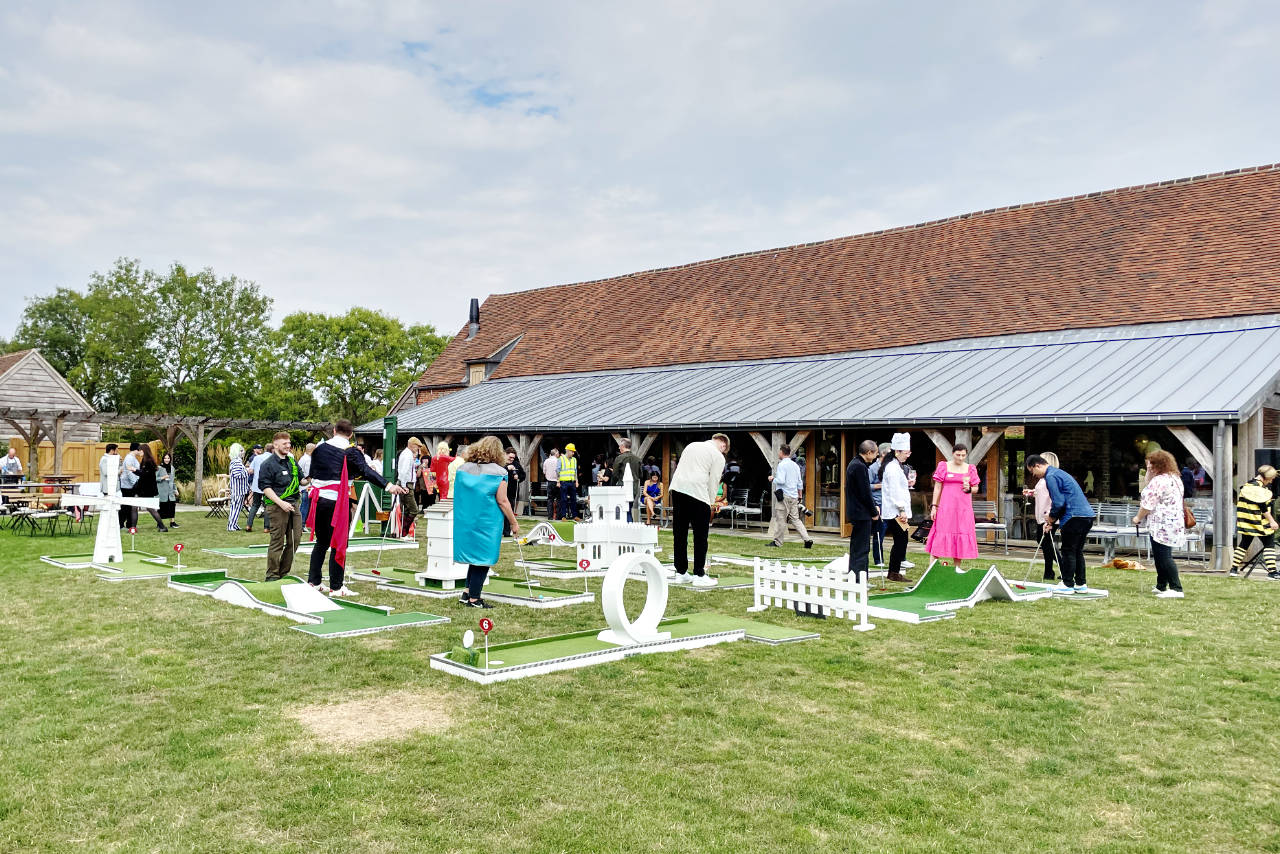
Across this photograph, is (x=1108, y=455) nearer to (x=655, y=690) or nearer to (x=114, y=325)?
(x=655, y=690)

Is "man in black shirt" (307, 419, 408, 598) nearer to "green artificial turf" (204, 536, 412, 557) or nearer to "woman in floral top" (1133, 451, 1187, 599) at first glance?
"green artificial turf" (204, 536, 412, 557)

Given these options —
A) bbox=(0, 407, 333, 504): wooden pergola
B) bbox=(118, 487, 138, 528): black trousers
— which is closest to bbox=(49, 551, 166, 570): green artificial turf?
bbox=(118, 487, 138, 528): black trousers

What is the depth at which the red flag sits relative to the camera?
8.31 meters

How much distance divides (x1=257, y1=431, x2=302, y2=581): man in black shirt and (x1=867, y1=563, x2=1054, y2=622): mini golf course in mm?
5532

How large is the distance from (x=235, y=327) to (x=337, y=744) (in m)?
50.6

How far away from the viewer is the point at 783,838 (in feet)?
11.2

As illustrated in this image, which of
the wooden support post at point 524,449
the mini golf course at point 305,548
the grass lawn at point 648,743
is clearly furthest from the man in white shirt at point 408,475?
the grass lawn at point 648,743

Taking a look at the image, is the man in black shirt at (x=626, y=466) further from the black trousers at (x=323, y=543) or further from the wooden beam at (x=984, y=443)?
the black trousers at (x=323, y=543)

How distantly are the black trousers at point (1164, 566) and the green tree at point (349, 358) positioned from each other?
4579 centimetres

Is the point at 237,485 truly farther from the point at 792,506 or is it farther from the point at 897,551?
the point at 897,551

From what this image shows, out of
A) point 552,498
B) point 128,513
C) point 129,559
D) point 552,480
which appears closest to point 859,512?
point 129,559

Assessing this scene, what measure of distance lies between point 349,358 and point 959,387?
40.8 meters

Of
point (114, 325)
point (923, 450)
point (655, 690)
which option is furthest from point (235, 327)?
point (655, 690)

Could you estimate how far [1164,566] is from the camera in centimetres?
925
